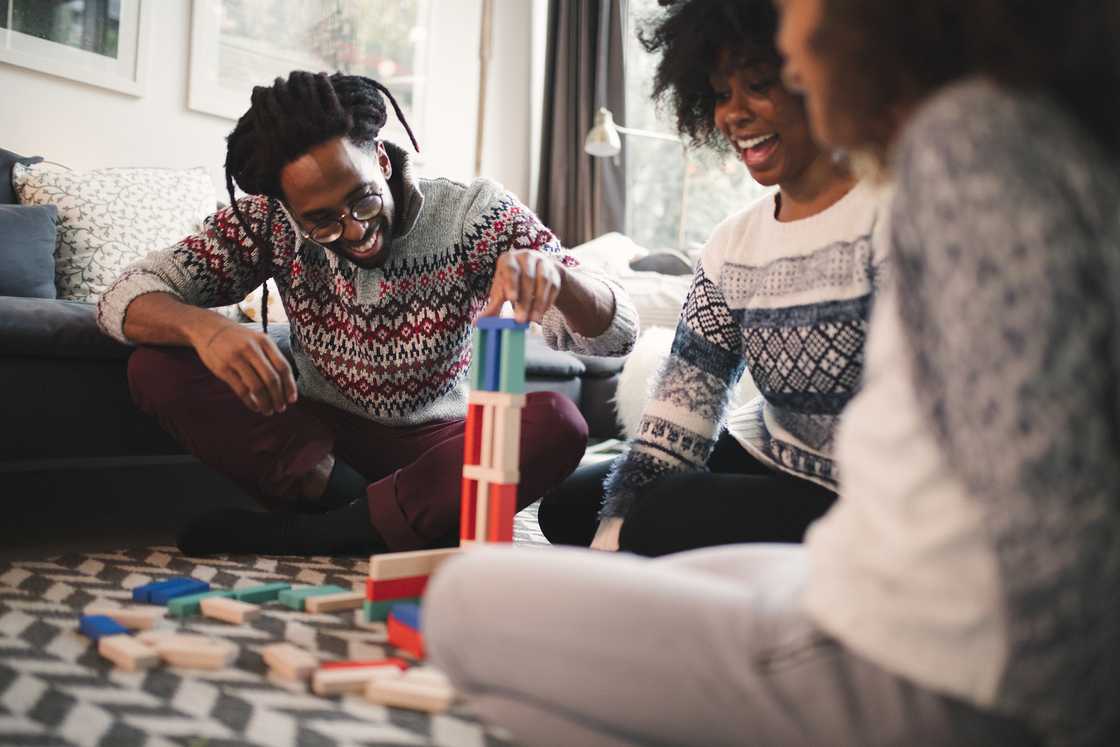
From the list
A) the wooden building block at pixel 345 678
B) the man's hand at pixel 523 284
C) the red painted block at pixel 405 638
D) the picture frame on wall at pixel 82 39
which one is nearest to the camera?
the wooden building block at pixel 345 678

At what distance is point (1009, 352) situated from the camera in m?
0.54

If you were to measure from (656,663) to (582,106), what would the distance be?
4.07 metres

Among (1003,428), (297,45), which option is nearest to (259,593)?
(1003,428)

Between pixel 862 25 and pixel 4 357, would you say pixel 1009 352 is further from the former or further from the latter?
pixel 4 357

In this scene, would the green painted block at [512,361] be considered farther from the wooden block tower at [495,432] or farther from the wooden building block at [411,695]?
the wooden building block at [411,695]

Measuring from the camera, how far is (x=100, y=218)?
2.58 meters

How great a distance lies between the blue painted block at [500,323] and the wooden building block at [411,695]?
43 cm

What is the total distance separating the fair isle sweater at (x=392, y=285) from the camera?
70.3 inches

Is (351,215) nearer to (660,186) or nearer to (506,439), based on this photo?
(506,439)

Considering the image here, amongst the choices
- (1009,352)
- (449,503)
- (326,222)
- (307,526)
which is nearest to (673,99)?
(326,222)

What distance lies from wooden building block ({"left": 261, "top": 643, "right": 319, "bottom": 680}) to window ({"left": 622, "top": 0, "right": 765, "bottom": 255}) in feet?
Result: 12.0

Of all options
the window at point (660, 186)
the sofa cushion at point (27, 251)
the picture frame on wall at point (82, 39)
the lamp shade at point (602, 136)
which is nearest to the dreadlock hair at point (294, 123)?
the sofa cushion at point (27, 251)

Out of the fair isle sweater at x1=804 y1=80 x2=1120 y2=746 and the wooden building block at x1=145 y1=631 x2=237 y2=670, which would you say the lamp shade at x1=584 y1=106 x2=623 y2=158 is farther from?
the fair isle sweater at x1=804 y1=80 x2=1120 y2=746

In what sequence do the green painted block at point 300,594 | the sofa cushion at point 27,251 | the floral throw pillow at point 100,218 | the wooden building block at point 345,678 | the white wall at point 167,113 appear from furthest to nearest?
the white wall at point 167,113 → the floral throw pillow at point 100,218 → the sofa cushion at point 27,251 → the green painted block at point 300,594 → the wooden building block at point 345,678
